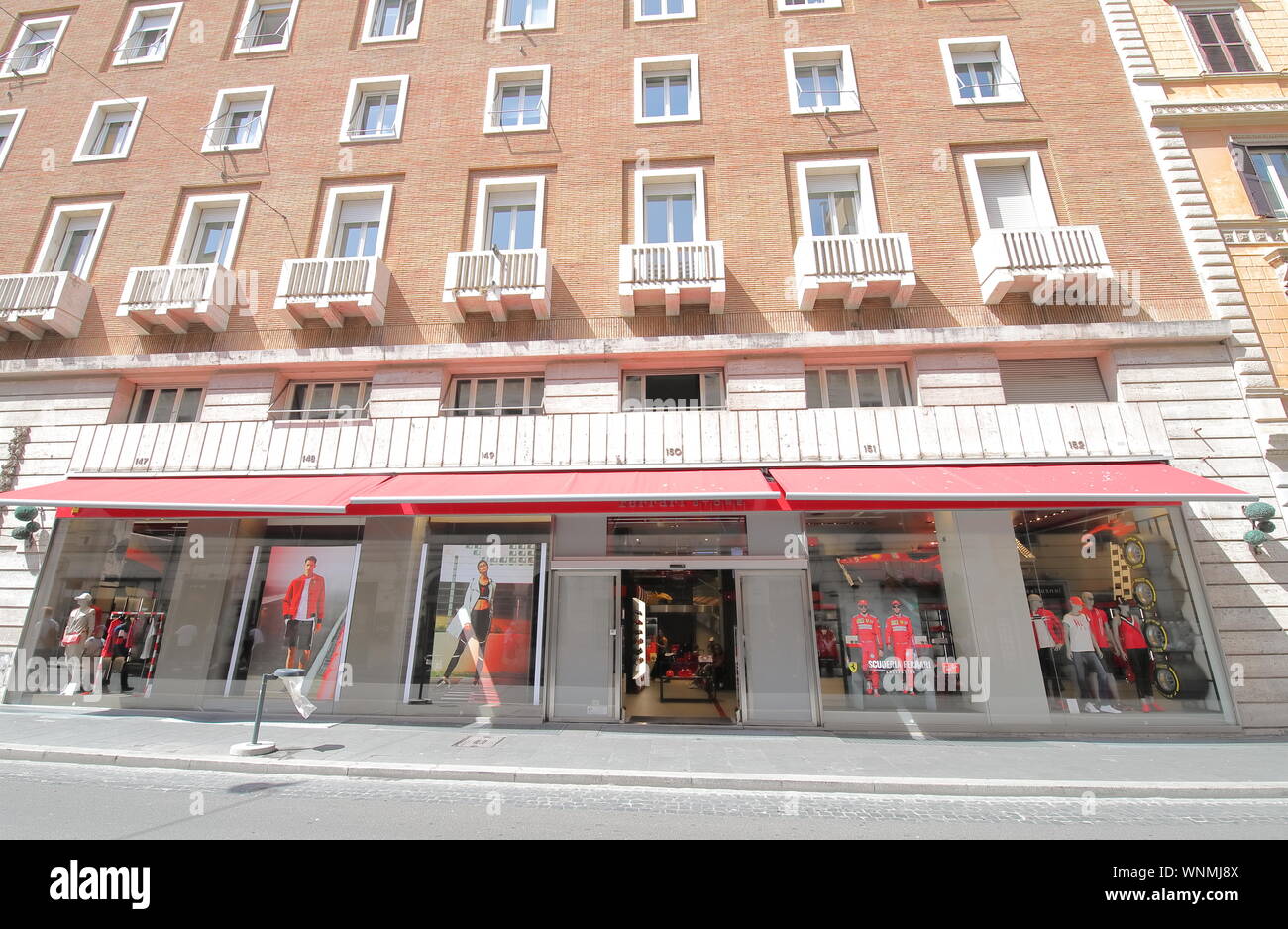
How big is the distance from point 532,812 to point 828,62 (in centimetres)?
1678

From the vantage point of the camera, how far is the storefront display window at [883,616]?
32.0ft

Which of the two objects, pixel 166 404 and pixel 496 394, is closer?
pixel 496 394

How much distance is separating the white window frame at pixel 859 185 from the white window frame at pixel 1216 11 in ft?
26.2

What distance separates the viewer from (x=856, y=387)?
37.8 ft

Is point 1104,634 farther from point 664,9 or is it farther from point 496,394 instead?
point 664,9

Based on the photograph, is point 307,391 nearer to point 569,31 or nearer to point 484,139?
point 484,139

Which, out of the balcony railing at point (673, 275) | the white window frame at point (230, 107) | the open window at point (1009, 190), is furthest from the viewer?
the white window frame at point (230, 107)

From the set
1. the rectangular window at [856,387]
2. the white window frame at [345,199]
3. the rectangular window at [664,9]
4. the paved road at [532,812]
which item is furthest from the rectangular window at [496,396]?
the rectangular window at [664,9]

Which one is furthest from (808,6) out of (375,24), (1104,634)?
(1104,634)

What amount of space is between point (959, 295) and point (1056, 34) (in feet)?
26.3

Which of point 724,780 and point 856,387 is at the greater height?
point 856,387

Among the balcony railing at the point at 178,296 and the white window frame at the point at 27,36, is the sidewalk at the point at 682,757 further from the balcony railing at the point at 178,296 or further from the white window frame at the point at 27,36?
the white window frame at the point at 27,36

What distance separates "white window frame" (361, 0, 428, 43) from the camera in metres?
15.3

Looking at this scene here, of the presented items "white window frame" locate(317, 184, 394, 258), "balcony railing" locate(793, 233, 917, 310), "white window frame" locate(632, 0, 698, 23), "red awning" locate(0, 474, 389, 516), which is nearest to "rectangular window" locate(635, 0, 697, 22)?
"white window frame" locate(632, 0, 698, 23)
